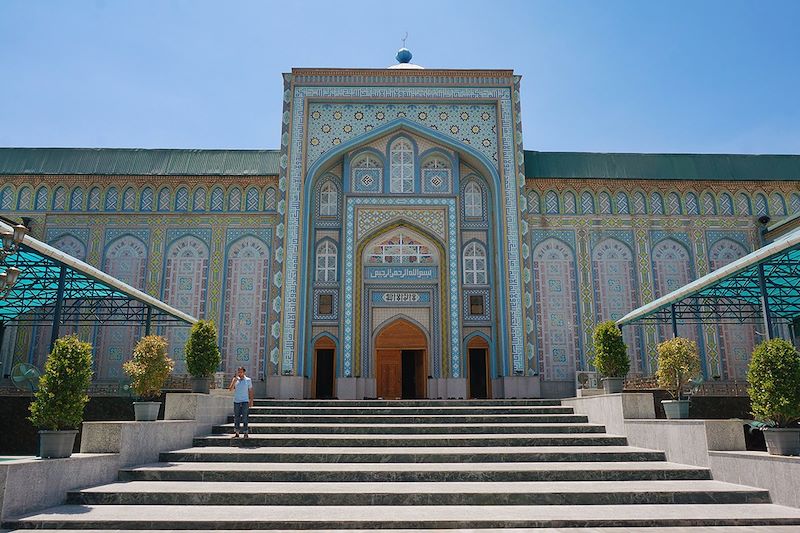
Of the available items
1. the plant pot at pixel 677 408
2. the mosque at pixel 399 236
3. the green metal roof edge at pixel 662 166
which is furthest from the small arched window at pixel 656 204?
the plant pot at pixel 677 408

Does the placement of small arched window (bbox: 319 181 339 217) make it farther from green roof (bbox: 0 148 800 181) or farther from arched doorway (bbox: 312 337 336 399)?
arched doorway (bbox: 312 337 336 399)

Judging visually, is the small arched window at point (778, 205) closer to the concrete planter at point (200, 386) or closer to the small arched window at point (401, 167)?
the small arched window at point (401, 167)

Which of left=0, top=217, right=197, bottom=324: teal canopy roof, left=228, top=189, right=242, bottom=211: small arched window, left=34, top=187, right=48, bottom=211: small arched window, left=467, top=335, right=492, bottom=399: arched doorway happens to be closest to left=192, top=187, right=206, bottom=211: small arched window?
left=228, top=189, right=242, bottom=211: small arched window

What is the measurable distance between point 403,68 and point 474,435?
12489 mm

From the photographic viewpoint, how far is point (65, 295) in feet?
52.7

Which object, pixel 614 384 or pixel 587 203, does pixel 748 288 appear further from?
pixel 614 384

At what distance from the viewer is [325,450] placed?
823 centimetres

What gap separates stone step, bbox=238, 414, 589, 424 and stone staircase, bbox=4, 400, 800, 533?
177 mm

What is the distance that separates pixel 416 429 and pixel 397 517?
391cm

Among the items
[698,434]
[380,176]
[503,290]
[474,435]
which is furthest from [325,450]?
[380,176]

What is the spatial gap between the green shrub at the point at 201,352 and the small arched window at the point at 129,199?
28.5ft

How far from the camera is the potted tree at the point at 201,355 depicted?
1054 cm

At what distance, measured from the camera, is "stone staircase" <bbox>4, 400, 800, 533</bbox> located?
552cm

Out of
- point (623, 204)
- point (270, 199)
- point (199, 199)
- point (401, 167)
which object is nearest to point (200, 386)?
point (270, 199)
